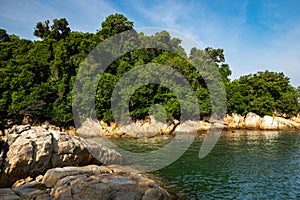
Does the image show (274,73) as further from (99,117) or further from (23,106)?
(23,106)

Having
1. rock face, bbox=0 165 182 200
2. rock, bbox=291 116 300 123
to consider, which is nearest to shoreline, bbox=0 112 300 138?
rock, bbox=291 116 300 123

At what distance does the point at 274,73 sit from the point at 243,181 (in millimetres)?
46521

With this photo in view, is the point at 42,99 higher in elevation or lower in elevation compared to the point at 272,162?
higher

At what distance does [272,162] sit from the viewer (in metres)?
18.9

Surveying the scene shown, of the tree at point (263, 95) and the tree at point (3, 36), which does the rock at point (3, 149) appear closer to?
the tree at point (263, 95)

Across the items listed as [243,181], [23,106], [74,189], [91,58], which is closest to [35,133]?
[74,189]

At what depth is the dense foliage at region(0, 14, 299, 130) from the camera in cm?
3769

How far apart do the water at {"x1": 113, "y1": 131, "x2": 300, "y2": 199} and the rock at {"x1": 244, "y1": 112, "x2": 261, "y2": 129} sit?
924 inches

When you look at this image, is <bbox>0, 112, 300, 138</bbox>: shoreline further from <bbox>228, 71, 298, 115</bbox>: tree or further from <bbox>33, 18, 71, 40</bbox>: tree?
<bbox>33, 18, 71, 40</bbox>: tree

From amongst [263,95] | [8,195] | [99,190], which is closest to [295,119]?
[263,95]

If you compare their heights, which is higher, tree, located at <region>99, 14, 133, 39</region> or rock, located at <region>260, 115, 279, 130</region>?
tree, located at <region>99, 14, 133, 39</region>

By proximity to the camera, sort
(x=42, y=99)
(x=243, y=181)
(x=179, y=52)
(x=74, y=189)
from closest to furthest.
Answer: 1. (x=74, y=189)
2. (x=243, y=181)
3. (x=42, y=99)
4. (x=179, y=52)

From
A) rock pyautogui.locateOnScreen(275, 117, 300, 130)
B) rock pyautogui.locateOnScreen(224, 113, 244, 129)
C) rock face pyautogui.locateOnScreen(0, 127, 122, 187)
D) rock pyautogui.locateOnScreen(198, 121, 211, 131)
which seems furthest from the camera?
rock pyautogui.locateOnScreen(224, 113, 244, 129)

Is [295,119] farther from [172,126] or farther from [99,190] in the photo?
[99,190]
